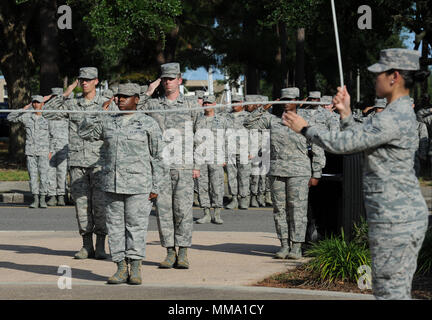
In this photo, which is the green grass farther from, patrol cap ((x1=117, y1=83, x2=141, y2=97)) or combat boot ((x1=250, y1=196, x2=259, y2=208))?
patrol cap ((x1=117, y1=83, x2=141, y2=97))

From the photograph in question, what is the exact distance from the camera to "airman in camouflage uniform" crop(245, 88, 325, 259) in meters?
9.94

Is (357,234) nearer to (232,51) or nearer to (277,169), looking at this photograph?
(277,169)

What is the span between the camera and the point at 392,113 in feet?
18.2

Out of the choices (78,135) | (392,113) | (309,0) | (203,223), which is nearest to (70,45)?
(309,0)

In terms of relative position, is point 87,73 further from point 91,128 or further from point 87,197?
point 87,197

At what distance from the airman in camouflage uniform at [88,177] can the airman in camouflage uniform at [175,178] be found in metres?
0.97

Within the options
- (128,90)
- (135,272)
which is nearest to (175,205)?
(135,272)

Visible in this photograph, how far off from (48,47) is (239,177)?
12074 mm

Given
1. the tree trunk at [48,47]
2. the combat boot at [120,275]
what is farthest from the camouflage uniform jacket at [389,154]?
the tree trunk at [48,47]

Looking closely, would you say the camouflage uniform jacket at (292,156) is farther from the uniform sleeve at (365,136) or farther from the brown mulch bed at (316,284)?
the uniform sleeve at (365,136)

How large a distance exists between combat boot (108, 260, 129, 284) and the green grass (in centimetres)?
1462

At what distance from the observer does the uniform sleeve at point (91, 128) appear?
9026 millimetres

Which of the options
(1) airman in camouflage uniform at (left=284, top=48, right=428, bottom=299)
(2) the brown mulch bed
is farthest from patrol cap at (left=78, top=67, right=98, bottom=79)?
(1) airman in camouflage uniform at (left=284, top=48, right=428, bottom=299)

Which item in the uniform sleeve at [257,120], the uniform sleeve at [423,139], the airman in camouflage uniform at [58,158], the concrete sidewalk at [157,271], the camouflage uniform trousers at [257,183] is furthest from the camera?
the camouflage uniform trousers at [257,183]
